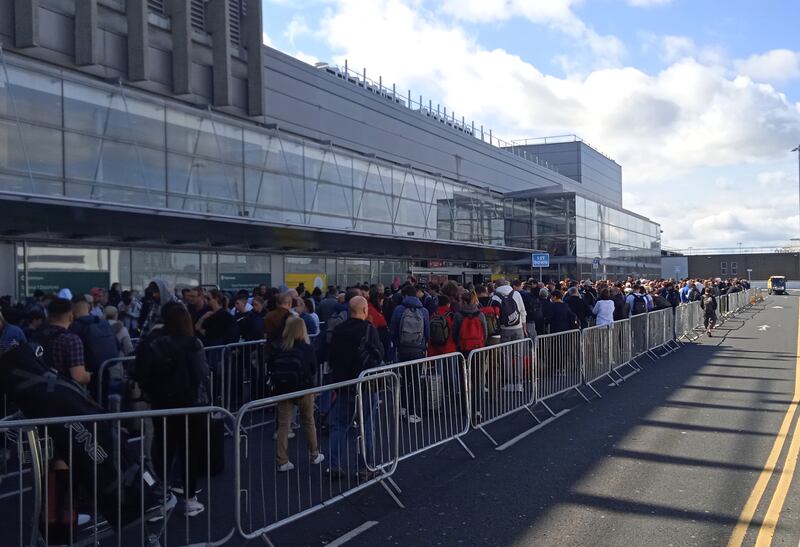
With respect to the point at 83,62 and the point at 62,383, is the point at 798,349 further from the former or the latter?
the point at 83,62

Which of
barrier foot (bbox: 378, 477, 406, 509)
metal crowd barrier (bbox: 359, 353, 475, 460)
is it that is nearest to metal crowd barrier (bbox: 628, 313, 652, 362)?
metal crowd barrier (bbox: 359, 353, 475, 460)

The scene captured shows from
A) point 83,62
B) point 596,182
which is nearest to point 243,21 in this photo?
point 83,62

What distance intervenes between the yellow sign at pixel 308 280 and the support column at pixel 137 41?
8.58 m

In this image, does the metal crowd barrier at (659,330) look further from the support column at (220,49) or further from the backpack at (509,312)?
the support column at (220,49)

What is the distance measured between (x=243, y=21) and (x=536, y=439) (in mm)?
23024

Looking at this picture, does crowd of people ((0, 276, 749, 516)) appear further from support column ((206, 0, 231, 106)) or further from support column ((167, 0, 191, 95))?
support column ((206, 0, 231, 106))

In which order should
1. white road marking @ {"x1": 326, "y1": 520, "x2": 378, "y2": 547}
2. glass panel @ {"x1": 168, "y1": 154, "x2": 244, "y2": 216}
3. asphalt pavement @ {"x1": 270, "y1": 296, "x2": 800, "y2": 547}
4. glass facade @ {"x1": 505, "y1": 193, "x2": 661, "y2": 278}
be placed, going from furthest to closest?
1. glass facade @ {"x1": 505, "y1": 193, "x2": 661, "y2": 278}
2. glass panel @ {"x1": 168, "y1": 154, "x2": 244, "y2": 216}
3. asphalt pavement @ {"x1": 270, "y1": 296, "x2": 800, "y2": 547}
4. white road marking @ {"x1": 326, "y1": 520, "x2": 378, "y2": 547}

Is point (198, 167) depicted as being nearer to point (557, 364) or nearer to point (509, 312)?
point (509, 312)

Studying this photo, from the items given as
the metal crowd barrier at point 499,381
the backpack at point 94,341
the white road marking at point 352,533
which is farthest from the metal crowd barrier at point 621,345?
the backpack at point 94,341

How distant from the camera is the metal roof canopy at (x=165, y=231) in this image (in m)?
16.2

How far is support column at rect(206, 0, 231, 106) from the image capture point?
2512cm

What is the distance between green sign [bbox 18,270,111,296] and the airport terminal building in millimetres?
41

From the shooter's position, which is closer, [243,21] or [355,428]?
[355,428]

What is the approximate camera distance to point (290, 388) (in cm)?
718
